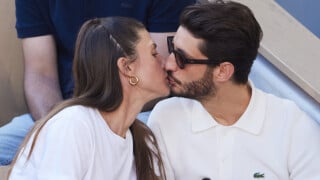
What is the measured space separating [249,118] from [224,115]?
0.07 m

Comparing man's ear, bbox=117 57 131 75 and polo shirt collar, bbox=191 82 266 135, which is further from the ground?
man's ear, bbox=117 57 131 75

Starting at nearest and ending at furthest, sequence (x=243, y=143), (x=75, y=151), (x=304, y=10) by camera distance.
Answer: (x=75, y=151), (x=243, y=143), (x=304, y=10)

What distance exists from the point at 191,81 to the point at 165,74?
0.24ft

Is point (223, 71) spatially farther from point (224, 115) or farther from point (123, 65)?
point (123, 65)

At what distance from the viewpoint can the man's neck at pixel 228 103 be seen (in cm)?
183

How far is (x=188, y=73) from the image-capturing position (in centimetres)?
178

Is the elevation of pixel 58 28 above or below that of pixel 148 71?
below

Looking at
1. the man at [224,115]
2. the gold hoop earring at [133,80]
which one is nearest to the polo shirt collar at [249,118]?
the man at [224,115]

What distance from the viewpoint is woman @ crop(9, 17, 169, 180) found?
1.59m

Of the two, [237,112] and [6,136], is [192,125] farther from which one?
[6,136]

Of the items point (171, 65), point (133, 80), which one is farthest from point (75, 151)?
point (171, 65)

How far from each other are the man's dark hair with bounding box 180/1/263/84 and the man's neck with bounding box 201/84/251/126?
0.27 feet

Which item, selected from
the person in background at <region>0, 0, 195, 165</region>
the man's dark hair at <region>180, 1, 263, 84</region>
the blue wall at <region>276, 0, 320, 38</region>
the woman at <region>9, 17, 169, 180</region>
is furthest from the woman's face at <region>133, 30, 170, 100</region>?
the blue wall at <region>276, 0, 320, 38</region>

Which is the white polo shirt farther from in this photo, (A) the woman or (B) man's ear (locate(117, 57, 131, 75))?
(B) man's ear (locate(117, 57, 131, 75))
